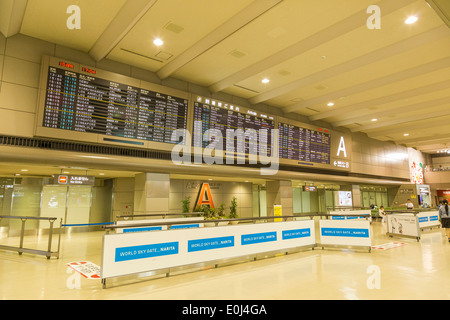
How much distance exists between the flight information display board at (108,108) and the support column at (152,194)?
117 centimetres

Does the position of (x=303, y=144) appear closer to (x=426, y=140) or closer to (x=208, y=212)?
(x=208, y=212)

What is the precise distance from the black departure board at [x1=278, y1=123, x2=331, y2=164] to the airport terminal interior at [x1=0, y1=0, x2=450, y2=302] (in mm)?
95

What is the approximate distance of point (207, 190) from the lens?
13047 millimetres

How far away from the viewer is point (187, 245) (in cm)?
493

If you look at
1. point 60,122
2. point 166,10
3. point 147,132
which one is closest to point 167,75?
point 147,132

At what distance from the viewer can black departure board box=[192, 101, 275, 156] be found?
8438 mm

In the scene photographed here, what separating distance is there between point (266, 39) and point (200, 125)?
319cm

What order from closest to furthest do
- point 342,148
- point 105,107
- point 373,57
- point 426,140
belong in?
point 105,107
point 373,57
point 342,148
point 426,140

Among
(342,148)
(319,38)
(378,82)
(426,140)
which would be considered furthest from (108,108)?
(426,140)

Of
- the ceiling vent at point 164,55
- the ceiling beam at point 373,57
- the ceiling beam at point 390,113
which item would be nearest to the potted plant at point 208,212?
the ceiling beam at point 373,57

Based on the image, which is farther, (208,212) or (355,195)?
(355,195)

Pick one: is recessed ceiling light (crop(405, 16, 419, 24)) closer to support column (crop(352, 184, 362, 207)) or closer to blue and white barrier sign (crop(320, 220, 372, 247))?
blue and white barrier sign (crop(320, 220, 372, 247))

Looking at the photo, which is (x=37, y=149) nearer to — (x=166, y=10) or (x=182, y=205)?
(x=166, y=10)
